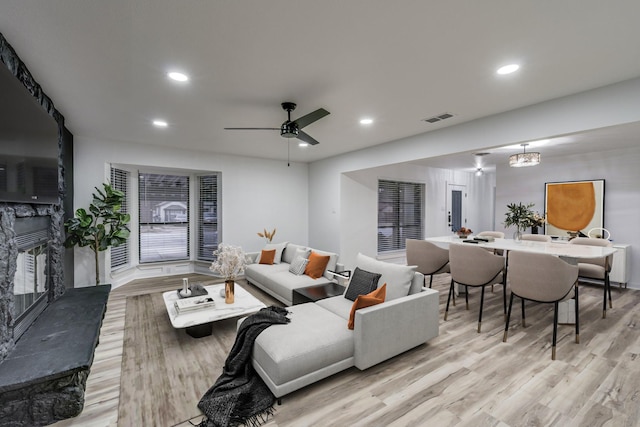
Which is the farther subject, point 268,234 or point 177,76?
point 268,234

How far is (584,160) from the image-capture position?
222 inches

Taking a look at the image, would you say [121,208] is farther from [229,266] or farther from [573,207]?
[573,207]

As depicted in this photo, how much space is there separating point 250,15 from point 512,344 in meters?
→ 3.76

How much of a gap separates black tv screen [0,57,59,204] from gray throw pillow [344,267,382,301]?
2.99 m

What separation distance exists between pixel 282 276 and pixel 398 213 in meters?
4.14

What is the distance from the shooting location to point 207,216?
20.7 ft

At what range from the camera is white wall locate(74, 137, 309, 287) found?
471 centimetres

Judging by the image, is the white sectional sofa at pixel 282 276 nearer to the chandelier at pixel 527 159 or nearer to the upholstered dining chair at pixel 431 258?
the upholstered dining chair at pixel 431 258

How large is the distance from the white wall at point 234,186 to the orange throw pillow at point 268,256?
3.86 feet

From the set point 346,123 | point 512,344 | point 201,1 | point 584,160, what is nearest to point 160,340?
point 201,1

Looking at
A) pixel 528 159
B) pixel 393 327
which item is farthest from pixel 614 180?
pixel 393 327

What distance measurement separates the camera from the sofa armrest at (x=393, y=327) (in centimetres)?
239

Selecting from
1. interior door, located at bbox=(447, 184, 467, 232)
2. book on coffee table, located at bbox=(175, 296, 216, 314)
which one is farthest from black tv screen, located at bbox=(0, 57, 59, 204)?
interior door, located at bbox=(447, 184, 467, 232)

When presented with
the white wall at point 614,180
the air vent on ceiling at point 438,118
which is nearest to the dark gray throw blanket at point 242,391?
the air vent on ceiling at point 438,118
